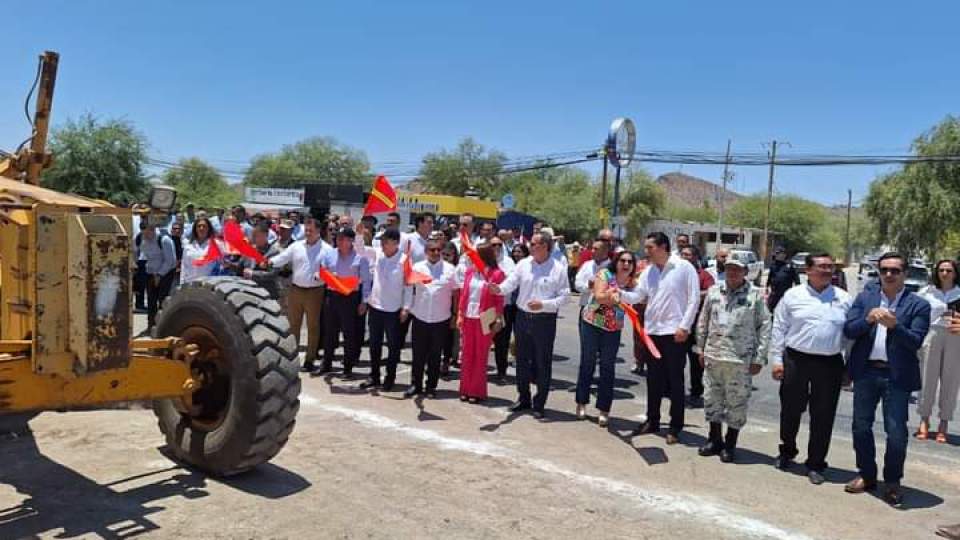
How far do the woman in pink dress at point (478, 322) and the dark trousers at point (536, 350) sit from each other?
1.14 feet

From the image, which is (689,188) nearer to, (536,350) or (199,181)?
(199,181)

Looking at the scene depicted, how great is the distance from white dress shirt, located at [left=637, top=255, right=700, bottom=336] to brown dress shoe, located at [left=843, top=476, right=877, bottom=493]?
173cm

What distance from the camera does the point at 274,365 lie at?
459 centimetres

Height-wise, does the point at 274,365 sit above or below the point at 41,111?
below

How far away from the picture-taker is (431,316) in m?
7.76

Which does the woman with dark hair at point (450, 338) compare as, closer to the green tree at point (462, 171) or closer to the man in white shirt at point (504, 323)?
the man in white shirt at point (504, 323)

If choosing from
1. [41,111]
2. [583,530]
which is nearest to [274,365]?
[583,530]

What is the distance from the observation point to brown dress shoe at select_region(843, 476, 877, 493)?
5402 millimetres

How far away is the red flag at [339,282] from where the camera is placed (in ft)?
27.4

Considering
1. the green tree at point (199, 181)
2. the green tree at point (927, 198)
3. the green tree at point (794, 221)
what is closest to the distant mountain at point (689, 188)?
the green tree at point (794, 221)

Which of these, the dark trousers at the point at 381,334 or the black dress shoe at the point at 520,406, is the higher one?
the dark trousers at the point at 381,334

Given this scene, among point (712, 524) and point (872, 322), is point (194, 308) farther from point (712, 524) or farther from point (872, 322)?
point (872, 322)

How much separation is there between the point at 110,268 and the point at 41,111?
6.99ft

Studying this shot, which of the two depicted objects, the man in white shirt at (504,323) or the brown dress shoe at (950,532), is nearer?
the brown dress shoe at (950,532)
